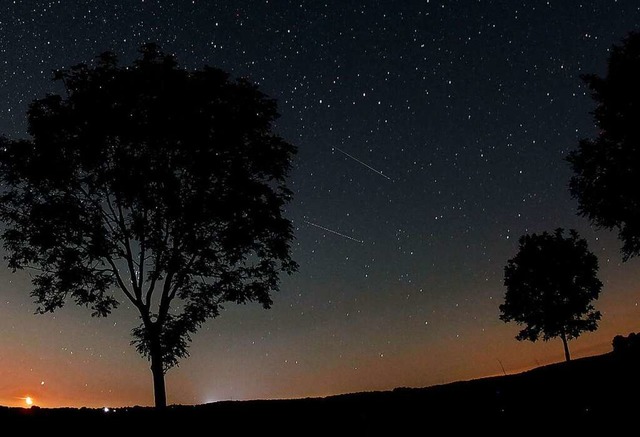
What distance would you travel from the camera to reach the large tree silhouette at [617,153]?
25.3 metres

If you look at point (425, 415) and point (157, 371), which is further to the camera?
point (157, 371)

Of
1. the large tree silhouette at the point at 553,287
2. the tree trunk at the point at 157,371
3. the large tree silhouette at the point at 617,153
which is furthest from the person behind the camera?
the large tree silhouette at the point at 553,287

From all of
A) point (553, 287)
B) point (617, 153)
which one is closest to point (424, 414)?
point (617, 153)

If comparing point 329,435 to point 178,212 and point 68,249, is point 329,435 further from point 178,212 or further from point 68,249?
point 68,249

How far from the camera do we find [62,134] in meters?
19.9

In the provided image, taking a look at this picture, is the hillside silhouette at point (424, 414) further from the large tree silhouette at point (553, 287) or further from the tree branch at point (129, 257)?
the large tree silhouette at point (553, 287)

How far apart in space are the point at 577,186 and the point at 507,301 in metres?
13.5

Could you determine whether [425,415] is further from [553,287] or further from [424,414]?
[553,287]

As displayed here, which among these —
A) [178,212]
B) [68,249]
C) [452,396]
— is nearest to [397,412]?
[452,396]

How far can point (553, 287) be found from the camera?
122ft

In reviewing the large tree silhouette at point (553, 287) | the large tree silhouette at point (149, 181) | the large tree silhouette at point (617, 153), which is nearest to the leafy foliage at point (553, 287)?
the large tree silhouette at point (553, 287)

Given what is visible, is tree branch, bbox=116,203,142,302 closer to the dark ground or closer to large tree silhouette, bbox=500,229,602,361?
the dark ground

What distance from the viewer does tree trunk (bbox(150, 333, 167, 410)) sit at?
785 inches

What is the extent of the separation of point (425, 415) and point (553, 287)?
98.8ft
